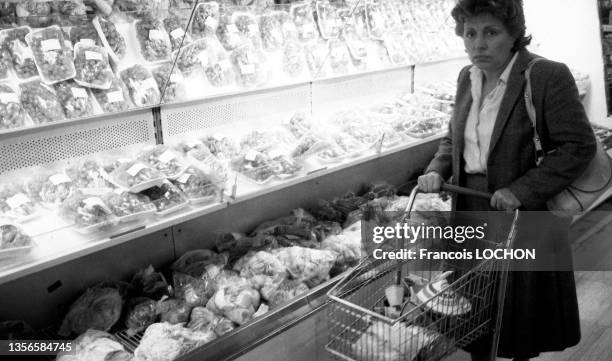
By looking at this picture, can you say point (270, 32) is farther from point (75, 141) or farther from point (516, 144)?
point (516, 144)

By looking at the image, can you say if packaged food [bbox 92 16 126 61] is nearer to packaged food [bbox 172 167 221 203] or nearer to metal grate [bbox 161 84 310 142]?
metal grate [bbox 161 84 310 142]

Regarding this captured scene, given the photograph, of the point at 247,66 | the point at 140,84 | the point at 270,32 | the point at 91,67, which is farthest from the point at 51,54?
the point at 270,32

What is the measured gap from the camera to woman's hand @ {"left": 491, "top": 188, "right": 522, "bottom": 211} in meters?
1.93

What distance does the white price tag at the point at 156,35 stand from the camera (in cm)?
256

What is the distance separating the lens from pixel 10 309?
2.31 meters

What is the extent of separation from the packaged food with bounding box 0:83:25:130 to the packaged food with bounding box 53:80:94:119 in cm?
18

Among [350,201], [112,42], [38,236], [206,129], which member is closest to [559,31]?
[350,201]

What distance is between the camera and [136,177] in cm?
234

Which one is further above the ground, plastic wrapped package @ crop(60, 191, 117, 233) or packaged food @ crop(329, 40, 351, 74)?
packaged food @ crop(329, 40, 351, 74)

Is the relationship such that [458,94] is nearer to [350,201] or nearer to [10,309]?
[350,201]

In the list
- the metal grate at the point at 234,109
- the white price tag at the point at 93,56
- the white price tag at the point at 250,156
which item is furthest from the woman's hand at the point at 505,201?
the white price tag at the point at 93,56

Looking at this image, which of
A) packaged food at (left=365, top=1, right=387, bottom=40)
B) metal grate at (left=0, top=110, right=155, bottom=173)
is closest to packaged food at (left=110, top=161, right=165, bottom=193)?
metal grate at (left=0, top=110, right=155, bottom=173)

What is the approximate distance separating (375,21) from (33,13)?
85.8 inches

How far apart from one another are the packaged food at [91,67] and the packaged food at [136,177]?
15.3 inches
